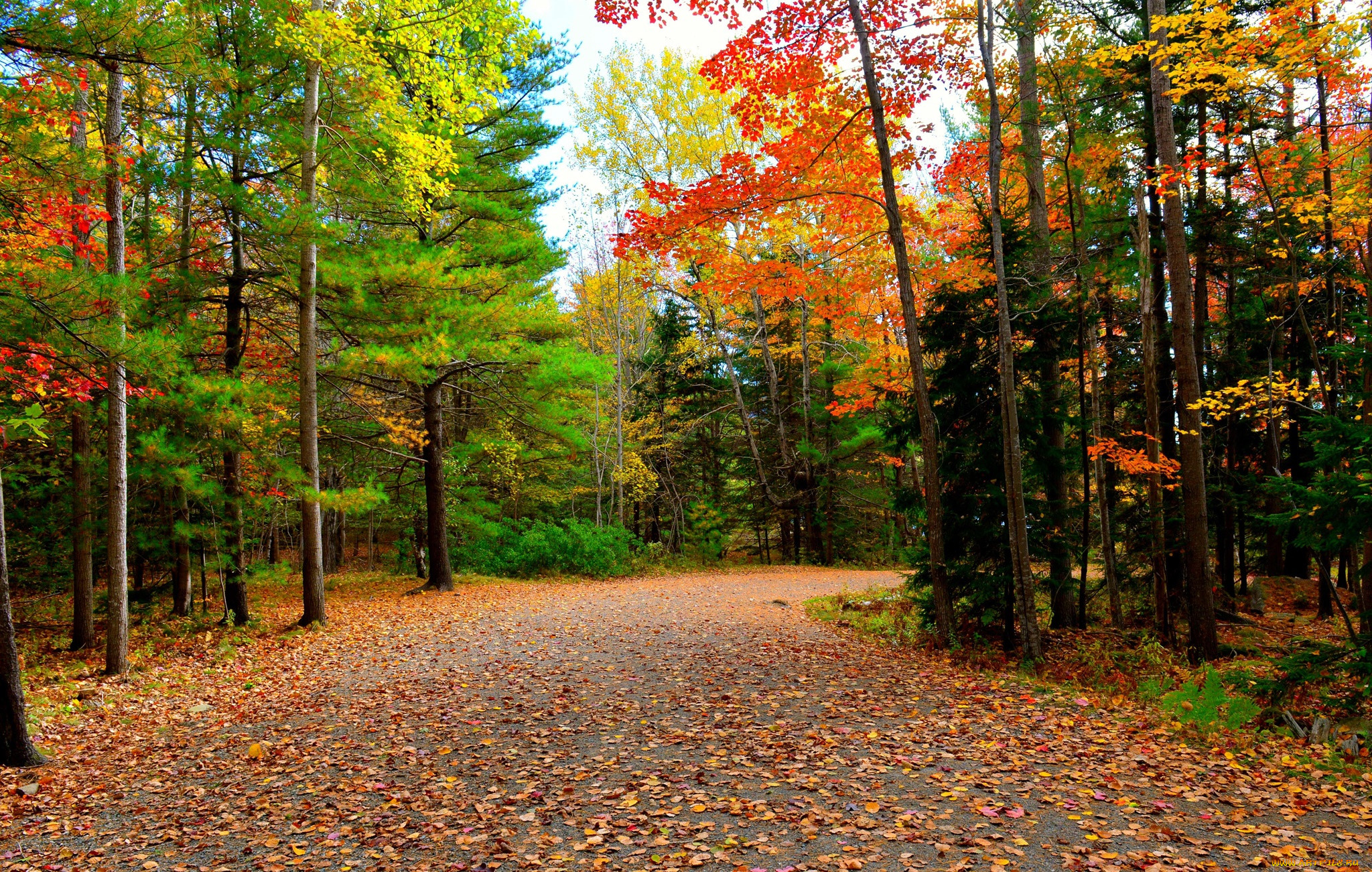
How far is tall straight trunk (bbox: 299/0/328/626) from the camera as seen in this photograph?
10.2 meters

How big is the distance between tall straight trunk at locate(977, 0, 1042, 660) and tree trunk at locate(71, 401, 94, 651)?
11.7 meters

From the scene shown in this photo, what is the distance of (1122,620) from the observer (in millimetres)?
10273

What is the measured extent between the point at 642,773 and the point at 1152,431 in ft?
24.6

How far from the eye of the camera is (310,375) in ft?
35.1

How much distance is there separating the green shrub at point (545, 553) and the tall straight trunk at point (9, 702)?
501 inches

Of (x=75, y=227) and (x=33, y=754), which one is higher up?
(x=75, y=227)

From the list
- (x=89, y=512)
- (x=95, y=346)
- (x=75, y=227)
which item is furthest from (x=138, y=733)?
(x=75, y=227)

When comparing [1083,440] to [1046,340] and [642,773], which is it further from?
[642,773]

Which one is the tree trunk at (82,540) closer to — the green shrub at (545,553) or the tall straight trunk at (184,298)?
the tall straight trunk at (184,298)

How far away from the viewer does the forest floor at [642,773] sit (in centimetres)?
393

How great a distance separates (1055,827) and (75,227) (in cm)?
1087

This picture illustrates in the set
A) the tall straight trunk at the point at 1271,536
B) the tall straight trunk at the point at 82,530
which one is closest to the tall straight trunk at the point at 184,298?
the tall straight trunk at the point at 82,530

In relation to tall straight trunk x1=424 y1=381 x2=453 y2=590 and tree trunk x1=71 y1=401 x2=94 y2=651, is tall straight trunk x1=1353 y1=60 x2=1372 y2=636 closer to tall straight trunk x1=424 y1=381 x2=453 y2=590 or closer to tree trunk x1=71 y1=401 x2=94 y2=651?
tree trunk x1=71 y1=401 x2=94 y2=651

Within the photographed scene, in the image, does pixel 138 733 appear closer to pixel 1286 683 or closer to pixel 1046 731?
pixel 1046 731
